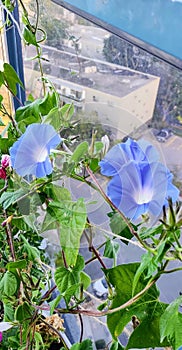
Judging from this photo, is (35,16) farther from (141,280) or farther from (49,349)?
(49,349)

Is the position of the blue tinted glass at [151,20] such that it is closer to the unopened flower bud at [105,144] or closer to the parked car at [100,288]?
the unopened flower bud at [105,144]

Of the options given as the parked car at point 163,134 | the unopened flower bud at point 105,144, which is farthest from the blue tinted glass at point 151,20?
the unopened flower bud at point 105,144

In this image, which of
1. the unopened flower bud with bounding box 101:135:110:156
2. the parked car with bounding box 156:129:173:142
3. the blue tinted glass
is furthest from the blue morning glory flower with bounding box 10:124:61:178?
the blue tinted glass

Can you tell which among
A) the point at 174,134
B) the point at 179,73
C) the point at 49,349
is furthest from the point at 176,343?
the point at 49,349

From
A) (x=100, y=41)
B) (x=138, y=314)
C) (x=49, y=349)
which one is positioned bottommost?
(x=49, y=349)

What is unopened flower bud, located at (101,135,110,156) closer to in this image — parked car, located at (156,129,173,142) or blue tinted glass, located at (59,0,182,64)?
parked car, located at (156,129,173,142)

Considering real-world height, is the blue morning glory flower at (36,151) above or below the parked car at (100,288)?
above
